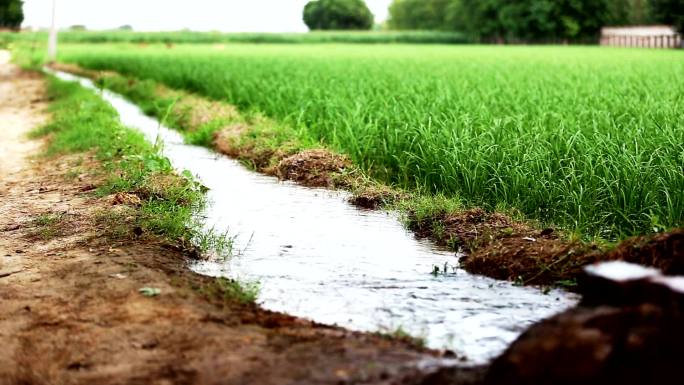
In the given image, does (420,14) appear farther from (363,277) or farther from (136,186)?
(363,277)

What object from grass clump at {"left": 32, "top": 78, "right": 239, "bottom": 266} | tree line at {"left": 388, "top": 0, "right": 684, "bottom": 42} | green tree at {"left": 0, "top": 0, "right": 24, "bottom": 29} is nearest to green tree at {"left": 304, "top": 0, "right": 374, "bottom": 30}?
tree line at {"left": 388, "top": 0, "right": 684, "bottom": 42}

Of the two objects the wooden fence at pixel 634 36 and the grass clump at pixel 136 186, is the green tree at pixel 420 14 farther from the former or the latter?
the grass clump at pixel 136 186

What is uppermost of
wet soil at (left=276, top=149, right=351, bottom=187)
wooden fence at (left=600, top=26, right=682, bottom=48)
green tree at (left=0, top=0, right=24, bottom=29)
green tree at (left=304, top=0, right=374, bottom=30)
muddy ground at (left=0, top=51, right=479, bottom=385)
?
green tree at (left=304, top=0, right=374, bottom=30)

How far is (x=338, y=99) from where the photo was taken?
14531 mm

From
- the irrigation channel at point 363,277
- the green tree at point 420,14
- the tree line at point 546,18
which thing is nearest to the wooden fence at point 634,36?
the tree line at point 546,18

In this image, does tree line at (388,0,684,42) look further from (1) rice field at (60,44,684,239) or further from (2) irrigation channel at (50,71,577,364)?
(2) irrigation channel at (50,71,577,364)

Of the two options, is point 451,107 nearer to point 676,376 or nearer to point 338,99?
point 338,99

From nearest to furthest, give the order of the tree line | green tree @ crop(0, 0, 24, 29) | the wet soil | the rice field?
the rice field → the wet soil → green tree @ crop(0, 0, 24, 29) → the tree line

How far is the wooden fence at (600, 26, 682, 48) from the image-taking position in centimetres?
8006

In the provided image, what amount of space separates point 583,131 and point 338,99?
5.15 metres

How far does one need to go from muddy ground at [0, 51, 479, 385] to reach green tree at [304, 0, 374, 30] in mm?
147315

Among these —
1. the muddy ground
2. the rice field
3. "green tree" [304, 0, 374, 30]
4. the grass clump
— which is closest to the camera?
the muddy ground

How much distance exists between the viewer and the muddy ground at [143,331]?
4309 millimetres

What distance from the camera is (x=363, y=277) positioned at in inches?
255
